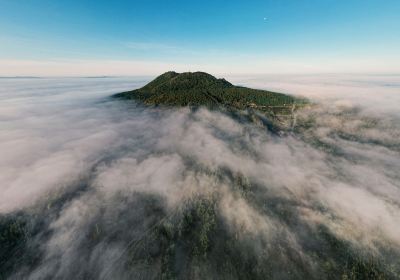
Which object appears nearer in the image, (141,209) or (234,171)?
(141,209)

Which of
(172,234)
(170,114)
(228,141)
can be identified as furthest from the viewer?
(170,114)

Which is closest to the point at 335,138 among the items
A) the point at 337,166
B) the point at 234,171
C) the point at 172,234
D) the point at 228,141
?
the point at 337,166

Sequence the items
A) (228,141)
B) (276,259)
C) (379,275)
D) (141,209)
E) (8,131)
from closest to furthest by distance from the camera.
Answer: (379,275)
(276,259)
(141,209)
(228,141)
(8,131)

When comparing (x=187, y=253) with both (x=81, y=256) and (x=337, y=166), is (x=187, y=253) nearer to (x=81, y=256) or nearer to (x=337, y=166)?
(x=81, y=256)

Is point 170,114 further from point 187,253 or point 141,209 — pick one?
point 187,253

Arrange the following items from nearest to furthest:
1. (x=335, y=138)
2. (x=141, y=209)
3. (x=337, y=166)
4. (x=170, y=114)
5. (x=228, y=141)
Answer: (x=141, y=209) < (x=337, y=166) < (x=228, y=141) < (x=335, y=138) < (x=170, y=114)

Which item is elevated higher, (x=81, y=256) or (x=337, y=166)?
(x=81, y=256)

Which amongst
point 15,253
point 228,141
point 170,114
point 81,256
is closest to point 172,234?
point 81,256

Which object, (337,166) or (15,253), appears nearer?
(15,253)

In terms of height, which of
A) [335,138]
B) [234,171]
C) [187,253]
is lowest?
[335,138]
